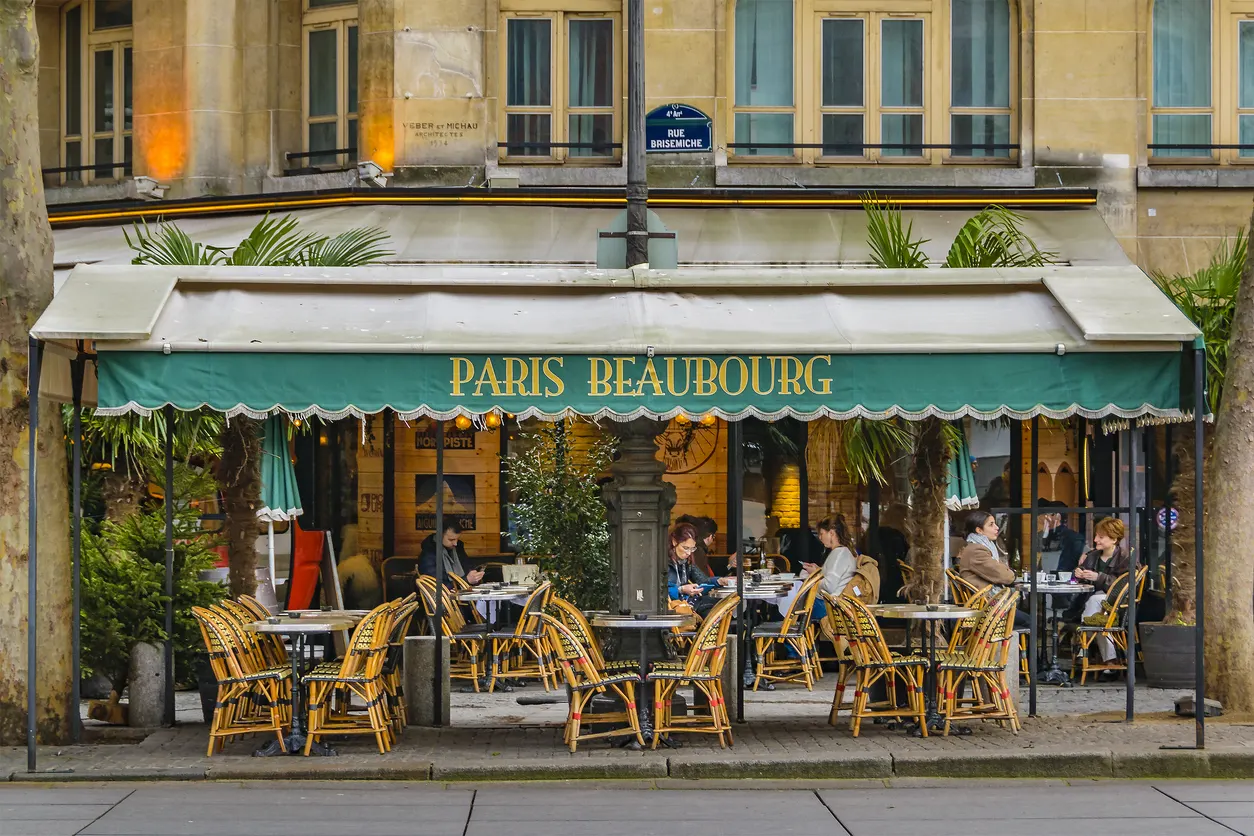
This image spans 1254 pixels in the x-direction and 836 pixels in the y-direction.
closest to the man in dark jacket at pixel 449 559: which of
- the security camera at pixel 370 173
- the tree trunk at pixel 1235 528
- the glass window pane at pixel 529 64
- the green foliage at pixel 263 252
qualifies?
the green foliage at pixel 263 252

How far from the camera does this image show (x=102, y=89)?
2102 centimetres

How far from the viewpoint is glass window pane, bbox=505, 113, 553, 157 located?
762 inches

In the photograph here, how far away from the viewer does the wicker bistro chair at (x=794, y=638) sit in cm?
1481

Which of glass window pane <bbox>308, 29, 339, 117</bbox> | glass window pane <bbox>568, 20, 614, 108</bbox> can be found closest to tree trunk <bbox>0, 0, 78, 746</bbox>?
glass window pane <bbox>308, 29, 339, 117</bbox>

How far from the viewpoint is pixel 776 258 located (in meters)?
17.8

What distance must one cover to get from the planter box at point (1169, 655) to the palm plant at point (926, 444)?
196 centimetres

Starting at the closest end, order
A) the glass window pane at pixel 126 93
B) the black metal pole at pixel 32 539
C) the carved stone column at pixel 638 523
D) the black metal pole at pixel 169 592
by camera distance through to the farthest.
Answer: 1. the black metal pole at pixel 32 539
2. the carved stone column at pixel 638 523
3. the black metal pole at pixel 169 592
4. the glass window pane at pixel 126 93

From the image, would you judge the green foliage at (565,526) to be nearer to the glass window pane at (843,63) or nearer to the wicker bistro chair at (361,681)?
the wicker bistro chair at (361,681)

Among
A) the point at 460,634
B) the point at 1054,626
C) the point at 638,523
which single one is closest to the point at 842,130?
the point at 1054,626

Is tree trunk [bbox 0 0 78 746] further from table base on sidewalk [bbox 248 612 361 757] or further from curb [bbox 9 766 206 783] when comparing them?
table base on sidewalk [bbox 248 612 361 757]

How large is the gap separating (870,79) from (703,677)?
34.6 ft

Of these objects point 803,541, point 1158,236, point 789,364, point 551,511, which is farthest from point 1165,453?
point 789,364

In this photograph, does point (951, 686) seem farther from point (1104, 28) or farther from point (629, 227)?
point (1104, 28)

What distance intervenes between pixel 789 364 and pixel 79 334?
455cm
